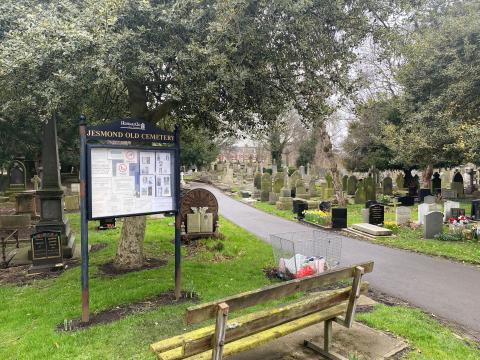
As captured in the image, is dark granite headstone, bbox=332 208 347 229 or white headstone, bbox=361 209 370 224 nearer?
dark granite headstone, bbox=332 208 347 229

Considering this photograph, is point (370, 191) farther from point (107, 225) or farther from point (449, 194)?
point (107, 225)

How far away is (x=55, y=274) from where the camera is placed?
8391 millimetres

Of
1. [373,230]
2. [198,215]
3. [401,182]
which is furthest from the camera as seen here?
[401,182]

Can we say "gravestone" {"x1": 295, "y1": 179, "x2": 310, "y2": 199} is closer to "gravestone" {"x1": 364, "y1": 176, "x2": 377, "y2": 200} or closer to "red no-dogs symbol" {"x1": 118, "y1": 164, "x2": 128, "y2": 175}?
"gravestone" {"x1": 364, "y1": 176, "x2": 377, "y2": 200}

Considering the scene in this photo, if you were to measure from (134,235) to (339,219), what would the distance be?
28.3 ft

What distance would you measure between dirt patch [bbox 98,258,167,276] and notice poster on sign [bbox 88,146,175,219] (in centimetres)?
260

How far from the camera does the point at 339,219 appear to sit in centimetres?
1440

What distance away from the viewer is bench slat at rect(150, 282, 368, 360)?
3213 mm

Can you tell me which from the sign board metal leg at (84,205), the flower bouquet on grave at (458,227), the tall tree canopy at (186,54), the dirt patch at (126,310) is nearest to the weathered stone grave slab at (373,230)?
the flower bouquet on grave at (458,227)

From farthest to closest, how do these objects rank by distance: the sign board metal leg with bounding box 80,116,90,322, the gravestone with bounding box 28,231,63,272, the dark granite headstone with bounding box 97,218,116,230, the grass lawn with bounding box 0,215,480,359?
the dark granite headstone with bounding box 97,218,116,230
the gravestone with bounding box 28,231,63,272
the sign board metal leg with bounding box 80,116,90,322
the grass lawn with bounding box 0,215,480,359

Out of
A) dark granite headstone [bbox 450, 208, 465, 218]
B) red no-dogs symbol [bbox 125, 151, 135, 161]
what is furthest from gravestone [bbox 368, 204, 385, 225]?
red no-dogs symbol [bbox 125, 151, 135, 161]

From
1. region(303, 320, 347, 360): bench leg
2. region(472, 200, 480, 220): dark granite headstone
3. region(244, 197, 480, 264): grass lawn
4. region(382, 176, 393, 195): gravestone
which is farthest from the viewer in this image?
region(382, 176, 393, 195): gravestone

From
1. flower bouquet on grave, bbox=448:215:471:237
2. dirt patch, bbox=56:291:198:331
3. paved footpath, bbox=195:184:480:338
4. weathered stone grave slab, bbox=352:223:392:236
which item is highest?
flower bouquet on grave, bbox=448:215:471:237

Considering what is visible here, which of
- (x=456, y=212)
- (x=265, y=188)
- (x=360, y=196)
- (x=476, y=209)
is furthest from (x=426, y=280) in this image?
(x=265, y=188)
